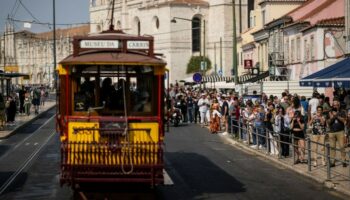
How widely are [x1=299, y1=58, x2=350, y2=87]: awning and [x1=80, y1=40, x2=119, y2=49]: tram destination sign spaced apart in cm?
1045

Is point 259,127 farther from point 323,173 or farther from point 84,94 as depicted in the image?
point 84,94

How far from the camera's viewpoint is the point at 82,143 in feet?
48.8

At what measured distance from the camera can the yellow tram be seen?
1480 cm

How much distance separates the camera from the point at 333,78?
25156 mm

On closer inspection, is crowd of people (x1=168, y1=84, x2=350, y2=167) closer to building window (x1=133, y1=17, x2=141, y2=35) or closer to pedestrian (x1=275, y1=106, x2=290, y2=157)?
pedestrian (x1=275, y1=106, x2=290, y2=157)

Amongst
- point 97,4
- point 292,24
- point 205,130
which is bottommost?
point 205,130

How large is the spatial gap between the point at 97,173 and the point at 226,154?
43.4 ft

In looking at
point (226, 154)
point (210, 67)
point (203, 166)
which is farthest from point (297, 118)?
point (210, 67)

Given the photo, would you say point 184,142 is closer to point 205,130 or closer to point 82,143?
point 205,130

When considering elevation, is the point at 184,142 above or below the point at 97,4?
below

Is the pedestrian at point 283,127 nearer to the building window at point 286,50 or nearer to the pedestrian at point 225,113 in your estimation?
the pedestrian at point 225,113

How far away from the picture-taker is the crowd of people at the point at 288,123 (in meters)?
22.0

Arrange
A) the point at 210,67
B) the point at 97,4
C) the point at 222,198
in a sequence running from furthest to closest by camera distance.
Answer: the point at 97,4, the point at 210,67, the point at 222,198

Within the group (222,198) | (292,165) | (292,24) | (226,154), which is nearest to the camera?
(222,198)
